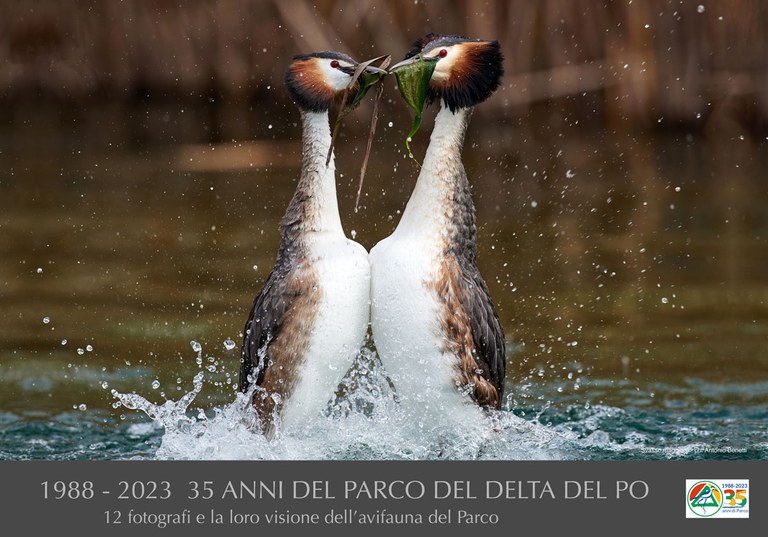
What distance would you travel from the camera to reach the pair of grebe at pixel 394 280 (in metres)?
Answer: 5.95

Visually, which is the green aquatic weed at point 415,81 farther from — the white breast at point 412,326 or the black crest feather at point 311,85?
the white breast at point 412,326

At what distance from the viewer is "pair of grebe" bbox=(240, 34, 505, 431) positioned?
234 inches

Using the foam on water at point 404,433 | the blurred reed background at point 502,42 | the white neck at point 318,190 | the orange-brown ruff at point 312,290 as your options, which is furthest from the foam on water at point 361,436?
the blurred reed background at point 502,42

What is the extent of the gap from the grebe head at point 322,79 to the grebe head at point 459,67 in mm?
261

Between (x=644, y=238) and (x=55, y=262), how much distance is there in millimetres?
5238

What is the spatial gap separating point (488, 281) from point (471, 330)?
377 cm

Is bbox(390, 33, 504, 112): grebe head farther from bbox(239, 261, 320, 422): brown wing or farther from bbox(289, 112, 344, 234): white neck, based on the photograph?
bbox(239, 261, 320, 422): brown wing

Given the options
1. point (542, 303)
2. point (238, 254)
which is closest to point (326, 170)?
point (542, 303)

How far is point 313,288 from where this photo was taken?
598 cm

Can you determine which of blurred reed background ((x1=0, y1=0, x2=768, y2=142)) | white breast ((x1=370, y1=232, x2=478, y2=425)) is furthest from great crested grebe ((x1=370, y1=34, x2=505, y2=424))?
blurred reed background ((x1=0, y1=0, x2=768, y2=142))

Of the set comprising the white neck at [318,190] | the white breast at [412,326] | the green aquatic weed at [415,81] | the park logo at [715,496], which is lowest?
the park logo at [715,496]

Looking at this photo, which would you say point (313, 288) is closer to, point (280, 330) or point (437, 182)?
point (280, 330)

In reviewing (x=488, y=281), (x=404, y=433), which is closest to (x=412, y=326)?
(x=404, y=433)

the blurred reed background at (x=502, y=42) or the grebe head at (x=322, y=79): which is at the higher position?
the blurred reed background at (x=502, y=42)
